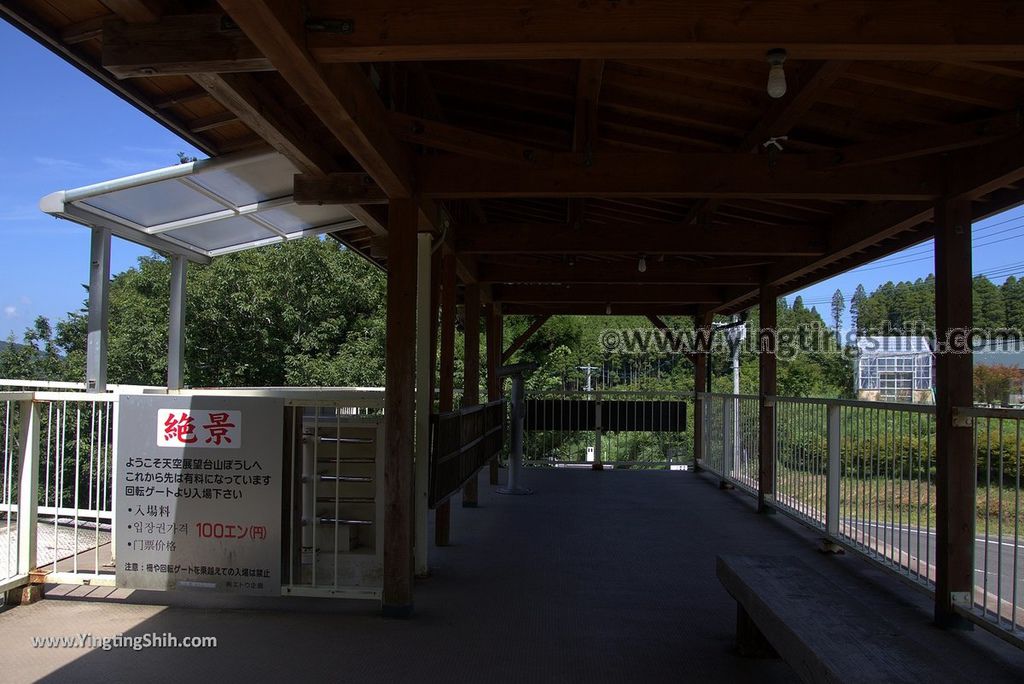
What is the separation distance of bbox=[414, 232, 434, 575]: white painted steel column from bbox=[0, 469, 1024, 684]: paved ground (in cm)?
35

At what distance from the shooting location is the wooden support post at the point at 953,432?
4328mm

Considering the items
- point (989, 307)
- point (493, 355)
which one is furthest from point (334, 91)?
point (989, 307)

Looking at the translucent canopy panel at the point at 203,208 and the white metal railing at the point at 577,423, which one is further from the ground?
the translucent canopy panel at the point at 203,208

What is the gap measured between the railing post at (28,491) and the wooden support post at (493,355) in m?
5.21

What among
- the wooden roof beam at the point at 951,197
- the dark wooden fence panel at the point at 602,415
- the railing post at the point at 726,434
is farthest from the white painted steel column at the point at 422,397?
the dark wooden fence panel at the point at 602,415

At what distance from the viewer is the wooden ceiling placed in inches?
104

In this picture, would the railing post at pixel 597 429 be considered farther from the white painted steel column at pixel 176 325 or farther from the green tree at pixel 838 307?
the green tree at pixel 838 307

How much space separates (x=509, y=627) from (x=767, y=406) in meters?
5.02

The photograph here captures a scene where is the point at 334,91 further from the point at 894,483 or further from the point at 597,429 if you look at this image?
the point at 597,429

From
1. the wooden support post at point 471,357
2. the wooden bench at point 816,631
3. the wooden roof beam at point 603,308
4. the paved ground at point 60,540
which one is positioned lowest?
the paved ground at point 60,540

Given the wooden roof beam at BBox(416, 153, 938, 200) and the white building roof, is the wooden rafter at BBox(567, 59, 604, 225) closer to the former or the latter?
the wooden roof beam at BBox(416, 153, 938, 200)

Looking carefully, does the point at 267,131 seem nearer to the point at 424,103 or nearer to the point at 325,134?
the point at 325,134

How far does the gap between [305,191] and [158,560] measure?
2402 mm

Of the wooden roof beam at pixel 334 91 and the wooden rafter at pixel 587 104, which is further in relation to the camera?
the wooden rafter at pixel 587 104
